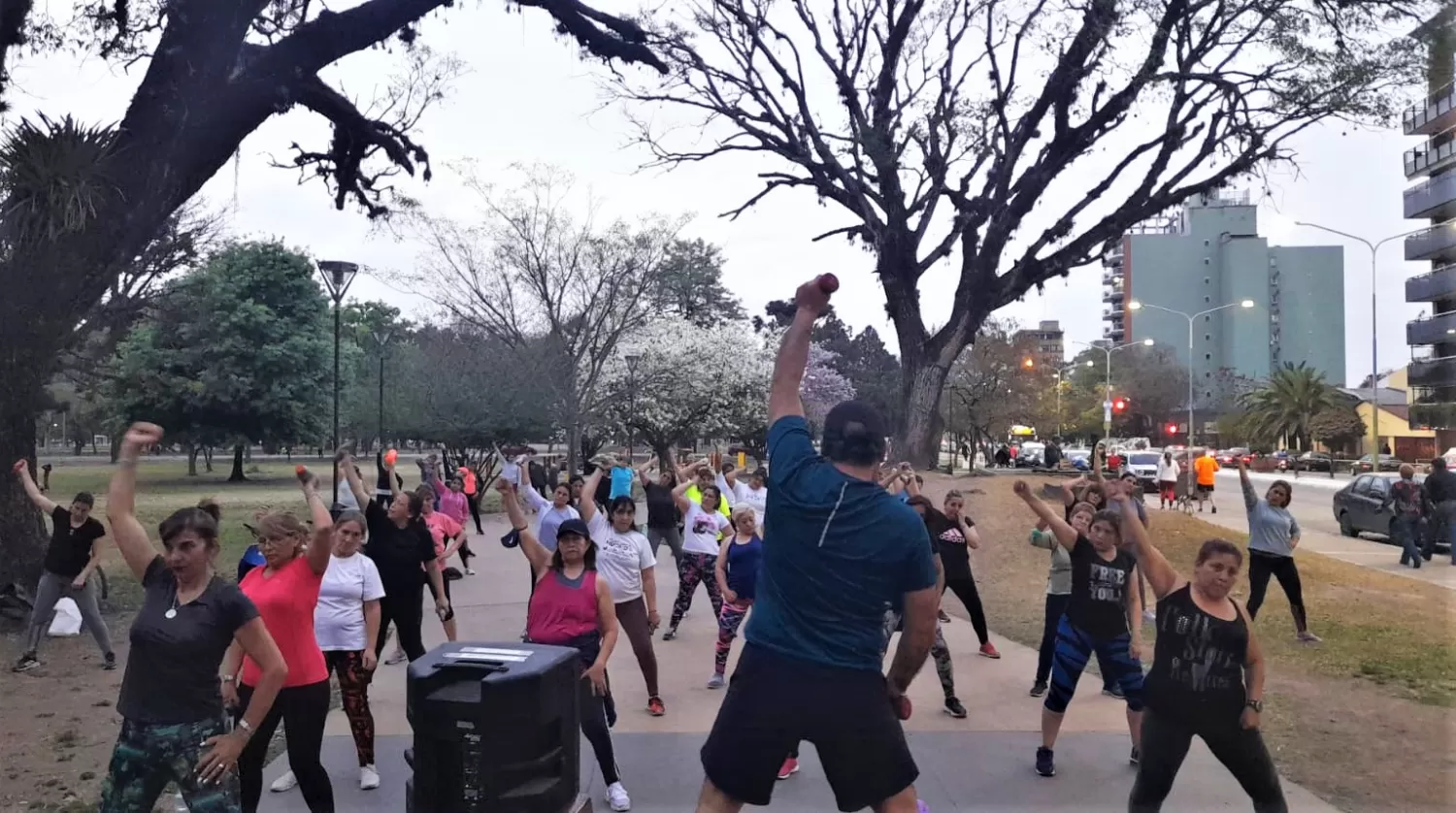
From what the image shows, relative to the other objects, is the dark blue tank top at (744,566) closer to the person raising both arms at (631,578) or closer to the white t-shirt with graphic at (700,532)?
the person raising both arms at (631,578)

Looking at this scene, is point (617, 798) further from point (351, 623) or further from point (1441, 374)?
point (1441, 374)

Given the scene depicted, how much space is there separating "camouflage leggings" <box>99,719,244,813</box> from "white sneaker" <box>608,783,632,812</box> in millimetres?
2120

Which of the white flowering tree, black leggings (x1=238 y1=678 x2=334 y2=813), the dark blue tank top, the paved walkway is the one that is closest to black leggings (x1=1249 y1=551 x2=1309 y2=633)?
the paved walkway

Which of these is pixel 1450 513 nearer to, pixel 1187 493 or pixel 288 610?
pixel 1187 493

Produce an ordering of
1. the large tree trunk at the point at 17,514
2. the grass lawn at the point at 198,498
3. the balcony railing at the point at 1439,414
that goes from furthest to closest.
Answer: the grass lawn at the point at 198,498
the large tree trunk at the point at 17,514
the balcony railing at the point at 1439,414

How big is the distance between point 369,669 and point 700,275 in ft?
191

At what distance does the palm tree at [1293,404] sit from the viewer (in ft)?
197

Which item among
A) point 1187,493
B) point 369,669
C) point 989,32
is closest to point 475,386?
point 989,32

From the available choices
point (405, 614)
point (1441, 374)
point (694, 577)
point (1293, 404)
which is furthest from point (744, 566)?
point (1293, 404)

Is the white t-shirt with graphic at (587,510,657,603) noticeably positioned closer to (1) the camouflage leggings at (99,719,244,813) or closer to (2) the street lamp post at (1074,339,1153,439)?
(1) the camouflage leggings at (99,719,244,813)

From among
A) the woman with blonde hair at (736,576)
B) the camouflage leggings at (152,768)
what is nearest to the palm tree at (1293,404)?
the woman with blonde hair at (736,576)

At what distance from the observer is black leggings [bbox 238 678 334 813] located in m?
4.37

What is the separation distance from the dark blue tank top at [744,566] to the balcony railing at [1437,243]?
691 centimetres

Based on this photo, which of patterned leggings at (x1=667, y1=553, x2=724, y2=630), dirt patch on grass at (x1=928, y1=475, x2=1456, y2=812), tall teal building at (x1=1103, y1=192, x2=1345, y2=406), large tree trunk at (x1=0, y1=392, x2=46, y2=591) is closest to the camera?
dirt patch on grass at (x1=928, y1=475, x2=1456, y2=812)
